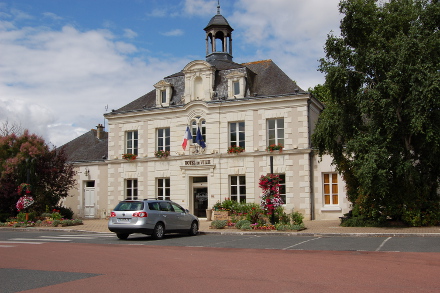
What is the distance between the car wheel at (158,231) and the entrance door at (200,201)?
10897 mm

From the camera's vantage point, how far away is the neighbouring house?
24.7m

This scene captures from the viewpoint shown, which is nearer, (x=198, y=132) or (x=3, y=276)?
(x=3, y=276)

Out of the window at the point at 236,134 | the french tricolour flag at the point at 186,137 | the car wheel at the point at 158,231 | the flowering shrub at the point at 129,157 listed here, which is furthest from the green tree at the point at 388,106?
the flowering shrub at the point at 129,157

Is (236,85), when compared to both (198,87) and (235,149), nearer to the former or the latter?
(198,87)

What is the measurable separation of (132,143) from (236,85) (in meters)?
7.61

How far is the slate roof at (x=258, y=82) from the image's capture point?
85.6 feet

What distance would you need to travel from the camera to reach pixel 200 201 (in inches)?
1075

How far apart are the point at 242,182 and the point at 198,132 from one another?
3.75 metres

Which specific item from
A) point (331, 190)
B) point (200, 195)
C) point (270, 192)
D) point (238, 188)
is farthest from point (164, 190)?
point (270, 192)

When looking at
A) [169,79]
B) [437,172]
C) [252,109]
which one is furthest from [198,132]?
[437,172]

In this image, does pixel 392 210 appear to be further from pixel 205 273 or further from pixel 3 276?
pixel 3 276

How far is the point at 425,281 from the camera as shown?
7.45m

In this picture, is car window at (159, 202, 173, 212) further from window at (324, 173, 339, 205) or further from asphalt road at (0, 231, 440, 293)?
window at (324, 173, 339, 205)

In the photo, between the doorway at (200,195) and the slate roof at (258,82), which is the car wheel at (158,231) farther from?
the slate roof at (258,82)
